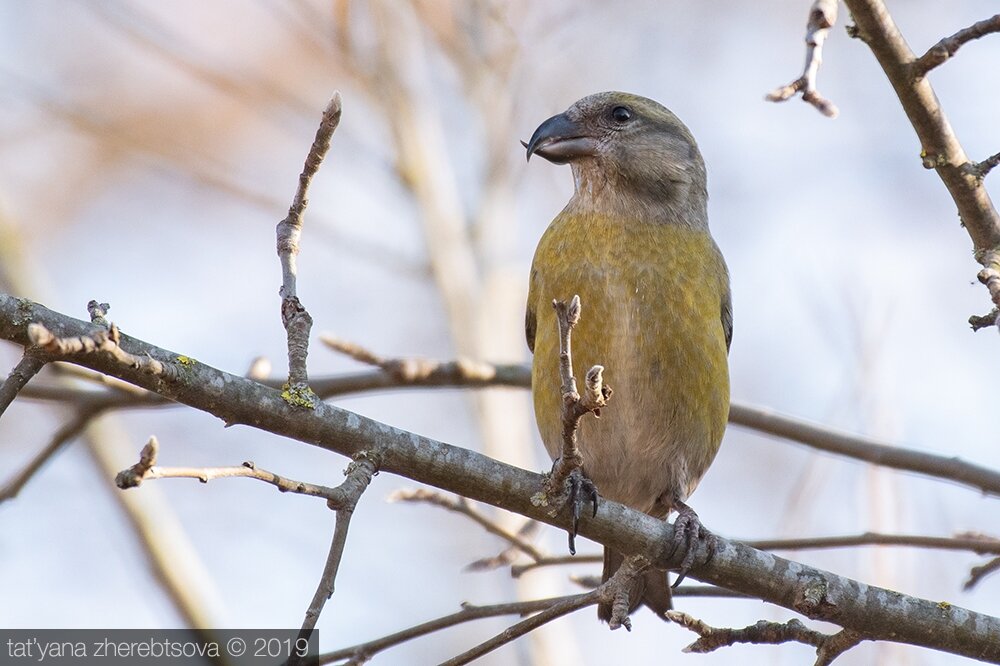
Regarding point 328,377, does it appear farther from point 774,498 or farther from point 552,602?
point 774,498

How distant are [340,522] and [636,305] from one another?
210cm

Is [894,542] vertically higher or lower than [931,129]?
lower

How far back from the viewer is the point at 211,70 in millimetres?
7074

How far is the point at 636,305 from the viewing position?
13.7 feet

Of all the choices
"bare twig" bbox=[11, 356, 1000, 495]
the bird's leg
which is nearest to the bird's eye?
"bare twig" bbox=[11, 356, 1000, 495]

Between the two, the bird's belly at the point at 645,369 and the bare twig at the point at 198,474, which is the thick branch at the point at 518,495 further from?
the bird's belly at the point at 645,369

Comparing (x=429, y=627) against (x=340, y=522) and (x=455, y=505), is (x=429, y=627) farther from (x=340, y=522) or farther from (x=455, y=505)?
(x=340, y=522)

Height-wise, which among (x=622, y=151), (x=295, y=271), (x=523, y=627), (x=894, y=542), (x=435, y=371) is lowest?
(x=523, y=627)

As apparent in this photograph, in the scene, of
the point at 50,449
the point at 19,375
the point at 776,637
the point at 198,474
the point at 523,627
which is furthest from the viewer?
the point at 50,449

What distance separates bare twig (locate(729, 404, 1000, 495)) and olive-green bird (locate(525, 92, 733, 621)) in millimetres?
163

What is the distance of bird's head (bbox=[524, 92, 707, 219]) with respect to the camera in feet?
15.4

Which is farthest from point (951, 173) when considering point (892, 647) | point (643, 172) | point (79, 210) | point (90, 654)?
point (79, 210)

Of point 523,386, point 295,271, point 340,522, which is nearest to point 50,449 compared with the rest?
point 295,271

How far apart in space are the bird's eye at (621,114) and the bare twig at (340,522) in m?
2.69
